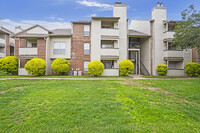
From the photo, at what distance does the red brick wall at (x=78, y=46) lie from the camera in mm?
16219

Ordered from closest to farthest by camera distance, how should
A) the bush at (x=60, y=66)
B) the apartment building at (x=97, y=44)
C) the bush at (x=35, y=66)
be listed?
1. the bush at (x=35, y=66)
2. the bush at (x=60, y=66)
3. the apartment building at (x=97, y=44)

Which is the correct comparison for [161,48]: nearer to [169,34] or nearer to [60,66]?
[169,34]

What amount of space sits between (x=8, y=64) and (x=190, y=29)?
22674 mm

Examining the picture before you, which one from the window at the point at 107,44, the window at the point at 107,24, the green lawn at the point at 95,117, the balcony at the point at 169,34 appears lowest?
the green lawn at the point at 95,117

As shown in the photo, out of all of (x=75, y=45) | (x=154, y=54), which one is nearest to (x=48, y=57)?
(x=75, y=45)

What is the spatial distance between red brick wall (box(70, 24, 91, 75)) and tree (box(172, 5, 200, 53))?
40.4ft

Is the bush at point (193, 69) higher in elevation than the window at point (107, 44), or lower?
lower

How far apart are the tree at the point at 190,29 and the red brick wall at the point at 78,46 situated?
12.3 m

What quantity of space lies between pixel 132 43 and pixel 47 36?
1500 centimetres

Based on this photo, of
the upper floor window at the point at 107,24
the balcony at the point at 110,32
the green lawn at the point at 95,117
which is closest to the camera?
the green lawn at the point at 95,117

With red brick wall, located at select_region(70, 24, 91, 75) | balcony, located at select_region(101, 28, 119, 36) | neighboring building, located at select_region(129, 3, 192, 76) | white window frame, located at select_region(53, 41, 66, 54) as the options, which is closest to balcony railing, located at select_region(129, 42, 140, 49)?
neighboring building, located at select_region(129, 3, 192, 76)

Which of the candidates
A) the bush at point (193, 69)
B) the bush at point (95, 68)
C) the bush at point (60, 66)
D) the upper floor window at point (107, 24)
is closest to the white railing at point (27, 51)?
the bush at point (60, 66)

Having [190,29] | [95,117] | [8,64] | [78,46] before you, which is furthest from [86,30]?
[95,117]

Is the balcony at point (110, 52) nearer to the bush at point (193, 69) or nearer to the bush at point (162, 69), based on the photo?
the bush at point (162, 69)
